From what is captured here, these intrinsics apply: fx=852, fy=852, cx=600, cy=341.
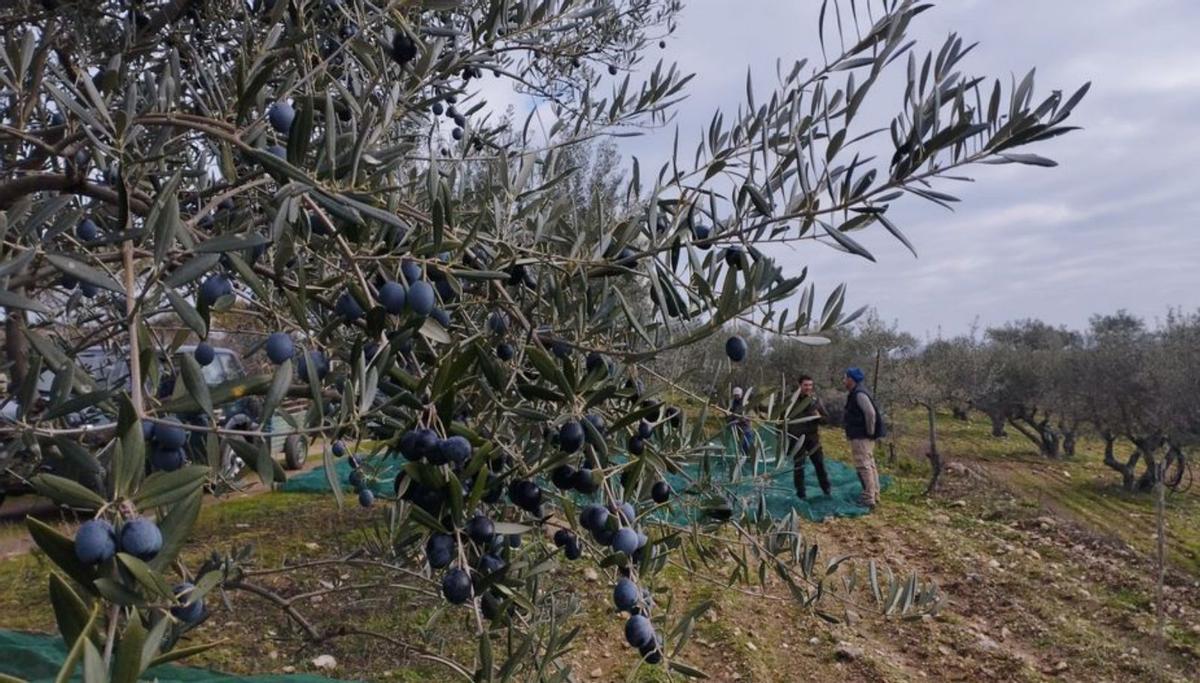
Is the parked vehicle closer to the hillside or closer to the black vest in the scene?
the hillside

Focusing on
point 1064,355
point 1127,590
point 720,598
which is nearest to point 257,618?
point 720,598

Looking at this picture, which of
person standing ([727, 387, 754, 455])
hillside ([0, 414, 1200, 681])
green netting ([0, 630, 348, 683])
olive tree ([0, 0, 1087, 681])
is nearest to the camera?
olive tree ([0, 0, 1087, 681])

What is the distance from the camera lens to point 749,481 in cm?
224

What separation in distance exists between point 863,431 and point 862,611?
604 centimetres

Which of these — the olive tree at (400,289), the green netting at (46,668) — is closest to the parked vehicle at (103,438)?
the olive tree at (400,289)

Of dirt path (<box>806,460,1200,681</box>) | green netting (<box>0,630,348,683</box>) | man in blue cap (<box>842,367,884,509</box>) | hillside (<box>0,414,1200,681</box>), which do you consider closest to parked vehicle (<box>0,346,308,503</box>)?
hillside (<box>0,414,1200,681</box>)

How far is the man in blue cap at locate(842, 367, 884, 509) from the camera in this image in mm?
8734

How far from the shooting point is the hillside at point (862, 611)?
481 centimetres

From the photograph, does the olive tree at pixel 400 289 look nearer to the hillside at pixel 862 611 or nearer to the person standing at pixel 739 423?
the person standing at pixel 739 423

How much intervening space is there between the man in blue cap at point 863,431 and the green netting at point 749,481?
24 cm

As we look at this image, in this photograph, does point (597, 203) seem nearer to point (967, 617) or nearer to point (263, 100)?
point (263, 100)

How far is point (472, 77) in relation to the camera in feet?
7.83

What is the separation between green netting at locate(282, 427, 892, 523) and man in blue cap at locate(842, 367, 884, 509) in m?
0.24

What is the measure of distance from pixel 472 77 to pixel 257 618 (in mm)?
4245
